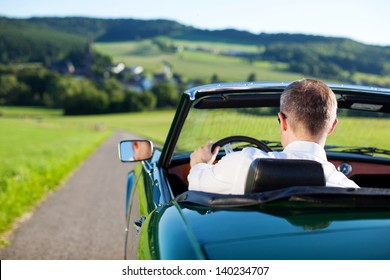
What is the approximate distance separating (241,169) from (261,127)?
4.82 feet

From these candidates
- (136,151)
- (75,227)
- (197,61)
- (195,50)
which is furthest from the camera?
(195,50)

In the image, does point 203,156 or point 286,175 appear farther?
point 203,156

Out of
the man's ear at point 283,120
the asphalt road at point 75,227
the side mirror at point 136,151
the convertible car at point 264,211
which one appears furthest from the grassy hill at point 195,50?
the man's ear at point 283,120

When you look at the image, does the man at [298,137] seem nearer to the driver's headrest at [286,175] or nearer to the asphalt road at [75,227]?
the driver's headrest at [286,175]

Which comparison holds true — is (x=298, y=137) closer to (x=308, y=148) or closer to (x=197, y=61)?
(x=308, y=148)

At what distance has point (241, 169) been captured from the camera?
1.98 metres

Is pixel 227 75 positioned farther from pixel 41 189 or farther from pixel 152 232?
pixel 152 232

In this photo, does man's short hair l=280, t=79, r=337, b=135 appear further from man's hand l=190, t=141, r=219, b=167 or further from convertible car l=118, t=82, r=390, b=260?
man's hand l=190, t=141, r=219, b=167

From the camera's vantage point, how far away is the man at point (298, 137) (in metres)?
1.99

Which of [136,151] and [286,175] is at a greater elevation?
[286,175]

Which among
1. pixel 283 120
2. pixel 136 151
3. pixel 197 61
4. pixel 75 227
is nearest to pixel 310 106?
pixel 283 120
